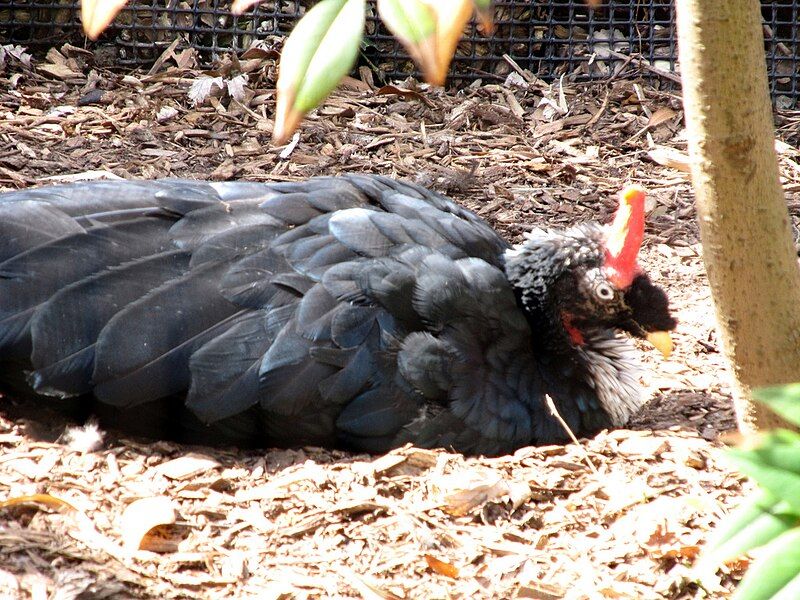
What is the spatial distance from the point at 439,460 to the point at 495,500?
0.36 meters

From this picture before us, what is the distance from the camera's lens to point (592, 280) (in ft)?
12.8

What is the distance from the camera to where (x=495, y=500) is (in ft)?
9.76

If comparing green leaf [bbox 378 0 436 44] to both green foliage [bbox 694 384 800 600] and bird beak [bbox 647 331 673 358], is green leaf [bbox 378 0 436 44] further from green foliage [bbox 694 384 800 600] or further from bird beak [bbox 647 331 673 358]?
bird beak [bbox 647 331 673 358]

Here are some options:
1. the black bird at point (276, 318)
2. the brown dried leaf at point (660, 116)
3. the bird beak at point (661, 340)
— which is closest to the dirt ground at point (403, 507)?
the black bird at point (276, 318)

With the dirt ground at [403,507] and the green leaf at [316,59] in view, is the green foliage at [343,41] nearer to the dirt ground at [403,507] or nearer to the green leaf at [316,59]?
the green leaf at [316,59]

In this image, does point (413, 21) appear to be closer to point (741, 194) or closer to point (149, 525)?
point (741, 194)

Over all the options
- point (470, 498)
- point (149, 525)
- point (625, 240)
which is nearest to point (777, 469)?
point (470, 498)

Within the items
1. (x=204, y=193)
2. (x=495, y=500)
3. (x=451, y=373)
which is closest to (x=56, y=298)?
(x=204, y=193)

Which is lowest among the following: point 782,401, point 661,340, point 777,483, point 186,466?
point 186,466

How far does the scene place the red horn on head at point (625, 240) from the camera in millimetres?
3812

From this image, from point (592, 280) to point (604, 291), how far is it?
0.07 meters

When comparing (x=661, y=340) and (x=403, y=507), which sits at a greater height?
(x=661, y=340)

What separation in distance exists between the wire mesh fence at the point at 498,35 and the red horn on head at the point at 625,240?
3.57m

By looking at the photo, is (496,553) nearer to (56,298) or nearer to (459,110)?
(56,298)
